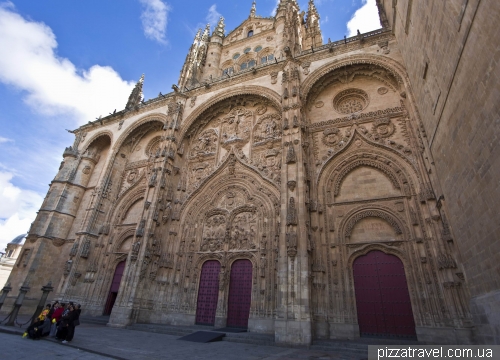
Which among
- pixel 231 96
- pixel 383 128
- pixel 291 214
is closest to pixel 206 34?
pixel 231 96

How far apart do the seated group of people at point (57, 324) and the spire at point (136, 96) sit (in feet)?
53.3

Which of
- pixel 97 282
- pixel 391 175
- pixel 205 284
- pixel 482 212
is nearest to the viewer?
pixel 482 212

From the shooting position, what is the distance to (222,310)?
11.4 meters

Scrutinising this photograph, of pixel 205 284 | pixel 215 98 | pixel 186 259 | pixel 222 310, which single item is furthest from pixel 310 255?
pixel 215 98

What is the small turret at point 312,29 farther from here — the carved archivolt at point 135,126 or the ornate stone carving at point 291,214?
the ornate stone carving at point 291,214

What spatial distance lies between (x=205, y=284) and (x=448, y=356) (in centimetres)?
928

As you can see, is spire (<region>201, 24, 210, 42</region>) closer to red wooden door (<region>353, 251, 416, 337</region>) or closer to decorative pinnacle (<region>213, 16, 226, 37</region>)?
decorative pinnacle (<region>213, 16, 226, 37</region>)

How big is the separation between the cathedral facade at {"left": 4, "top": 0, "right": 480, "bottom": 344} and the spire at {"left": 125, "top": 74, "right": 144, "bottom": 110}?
1585 mm

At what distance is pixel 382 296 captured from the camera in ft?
30.3

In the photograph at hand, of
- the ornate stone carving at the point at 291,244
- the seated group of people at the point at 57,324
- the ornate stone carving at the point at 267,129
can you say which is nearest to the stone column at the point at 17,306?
the seated group of people at the point at 57,324

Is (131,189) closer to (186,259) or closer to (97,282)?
(97,282)

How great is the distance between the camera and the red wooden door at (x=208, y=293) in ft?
38.9

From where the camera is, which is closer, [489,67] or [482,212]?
[489,67]

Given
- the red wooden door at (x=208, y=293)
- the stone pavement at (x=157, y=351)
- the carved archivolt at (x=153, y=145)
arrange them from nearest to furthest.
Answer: the stone pavement at (x=157, y=351), the red wooden door at (x=208, y=293), the carved archivolt at (x=153, y=145)
